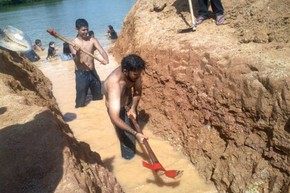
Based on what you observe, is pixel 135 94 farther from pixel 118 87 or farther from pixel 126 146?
pixel 126 146

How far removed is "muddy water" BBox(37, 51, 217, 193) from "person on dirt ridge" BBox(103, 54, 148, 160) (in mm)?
257

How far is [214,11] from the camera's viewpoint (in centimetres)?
496

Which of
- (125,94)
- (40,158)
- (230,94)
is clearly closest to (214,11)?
(230,94)

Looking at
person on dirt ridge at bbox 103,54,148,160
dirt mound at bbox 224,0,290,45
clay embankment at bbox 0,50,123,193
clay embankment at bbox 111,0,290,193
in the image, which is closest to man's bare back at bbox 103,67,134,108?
person on dirt ridge at bbox 103,54,148,160

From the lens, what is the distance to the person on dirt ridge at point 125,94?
11.1ft

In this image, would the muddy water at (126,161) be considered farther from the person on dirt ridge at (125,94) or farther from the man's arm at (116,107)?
the man's arm at (116,107)

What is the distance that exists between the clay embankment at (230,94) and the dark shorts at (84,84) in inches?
50.9

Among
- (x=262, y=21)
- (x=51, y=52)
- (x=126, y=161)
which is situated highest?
(x=262, y=21)

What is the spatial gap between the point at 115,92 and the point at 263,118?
1.81m

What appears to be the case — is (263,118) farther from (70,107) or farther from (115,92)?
(70,107)

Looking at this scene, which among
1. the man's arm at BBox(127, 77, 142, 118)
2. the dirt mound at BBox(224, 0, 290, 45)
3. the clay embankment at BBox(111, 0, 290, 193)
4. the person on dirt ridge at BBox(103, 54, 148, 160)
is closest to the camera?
the clay embankment at BBox(111, 0, 290, 193)

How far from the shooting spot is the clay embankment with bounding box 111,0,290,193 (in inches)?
116

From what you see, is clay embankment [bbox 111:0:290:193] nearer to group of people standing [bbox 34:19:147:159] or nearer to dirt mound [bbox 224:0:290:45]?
dirt mound [bbox 224:0:290:45]

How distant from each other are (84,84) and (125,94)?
2.22 meters
